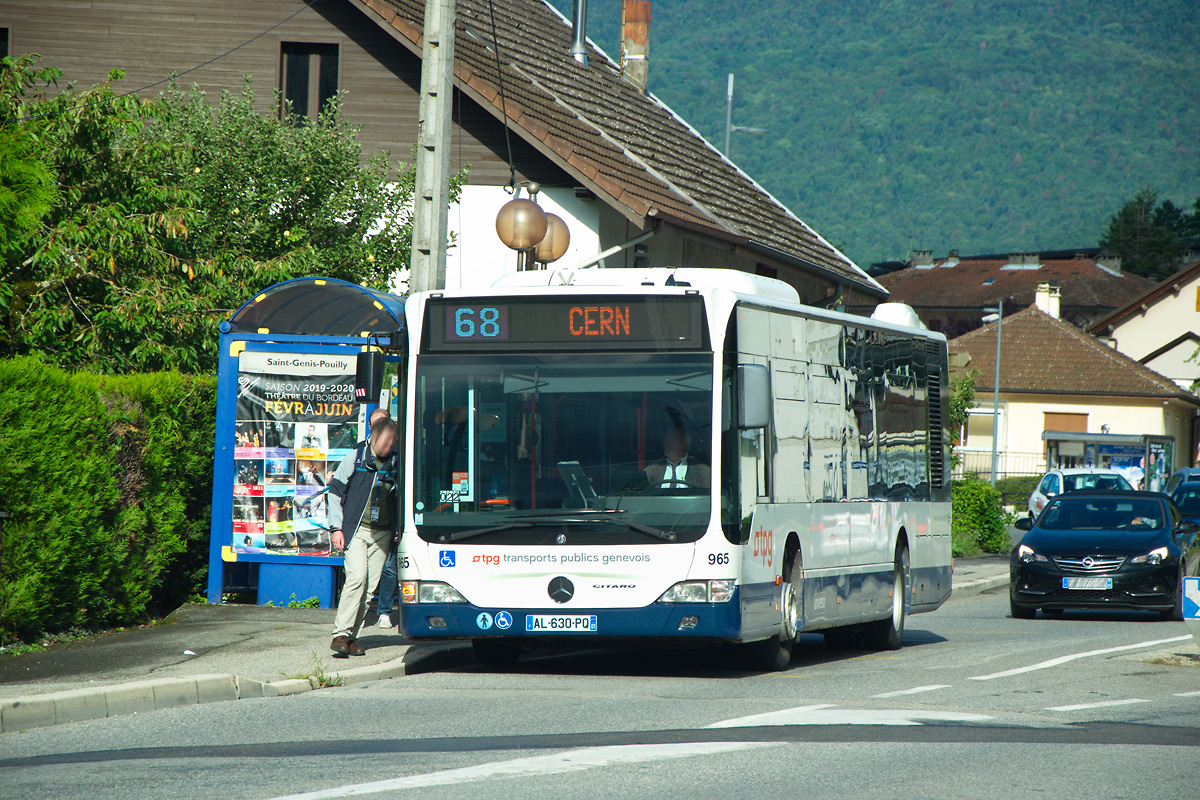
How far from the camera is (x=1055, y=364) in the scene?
70.9m

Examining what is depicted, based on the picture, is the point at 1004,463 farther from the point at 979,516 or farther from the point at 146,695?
the point at 146,695

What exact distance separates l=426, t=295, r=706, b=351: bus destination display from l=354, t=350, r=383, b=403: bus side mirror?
1.52 feet

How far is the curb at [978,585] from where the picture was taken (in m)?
23.9

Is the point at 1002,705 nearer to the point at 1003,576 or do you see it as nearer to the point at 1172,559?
the point at 1172,559

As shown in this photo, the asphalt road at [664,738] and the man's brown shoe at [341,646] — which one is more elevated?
the man's brown shoe at [341,646]

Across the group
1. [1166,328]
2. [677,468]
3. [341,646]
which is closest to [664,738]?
[677,468]

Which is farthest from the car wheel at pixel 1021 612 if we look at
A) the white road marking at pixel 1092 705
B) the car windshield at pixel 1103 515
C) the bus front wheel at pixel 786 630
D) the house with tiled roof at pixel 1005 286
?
the house with tiled roof at pixel 1005 286

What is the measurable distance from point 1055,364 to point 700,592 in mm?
63384

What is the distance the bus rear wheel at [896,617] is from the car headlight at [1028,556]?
438 cm

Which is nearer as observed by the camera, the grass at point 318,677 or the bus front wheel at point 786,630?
the grass at point 318,677

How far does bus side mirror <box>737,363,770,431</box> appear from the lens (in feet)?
35.4

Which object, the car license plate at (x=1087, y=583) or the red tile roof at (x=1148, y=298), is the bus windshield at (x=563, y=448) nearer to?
the car license plate at (x=1087, y=583)

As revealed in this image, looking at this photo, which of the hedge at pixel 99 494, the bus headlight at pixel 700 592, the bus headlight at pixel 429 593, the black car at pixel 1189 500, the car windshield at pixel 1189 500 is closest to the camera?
the bus headlight at pixel 700 592

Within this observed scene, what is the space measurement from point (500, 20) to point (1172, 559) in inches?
577
